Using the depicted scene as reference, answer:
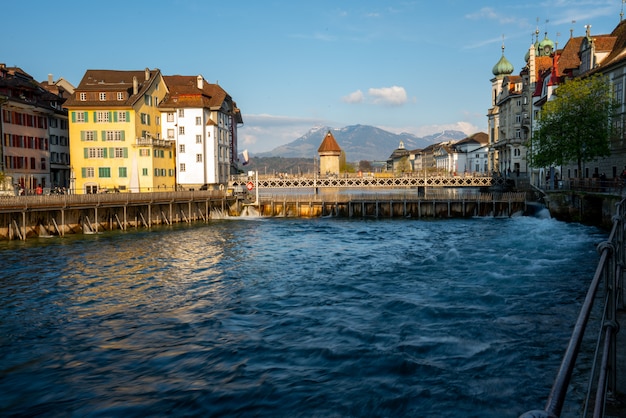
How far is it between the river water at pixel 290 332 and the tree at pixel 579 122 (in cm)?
1970

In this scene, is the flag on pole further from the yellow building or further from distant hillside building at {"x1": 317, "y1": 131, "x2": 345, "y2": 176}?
distant hillside building at {"x1": 317, "y1": 131, "x2": 345, "y2": 176}

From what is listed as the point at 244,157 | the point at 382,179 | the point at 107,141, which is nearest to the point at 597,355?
the point at 107,141

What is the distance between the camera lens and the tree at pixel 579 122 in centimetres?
5124

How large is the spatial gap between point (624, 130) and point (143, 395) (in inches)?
1980

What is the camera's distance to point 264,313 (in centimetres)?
2039

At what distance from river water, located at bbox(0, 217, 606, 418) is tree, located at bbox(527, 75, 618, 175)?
19.7 m

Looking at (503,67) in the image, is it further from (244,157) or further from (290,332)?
(290,332)

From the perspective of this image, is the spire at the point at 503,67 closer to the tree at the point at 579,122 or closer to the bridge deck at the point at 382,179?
the bridge deck at the point at 382,179

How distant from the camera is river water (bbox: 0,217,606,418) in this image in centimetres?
1262

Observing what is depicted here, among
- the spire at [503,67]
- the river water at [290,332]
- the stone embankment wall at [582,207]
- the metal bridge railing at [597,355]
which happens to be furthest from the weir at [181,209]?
the spire at [503,67]

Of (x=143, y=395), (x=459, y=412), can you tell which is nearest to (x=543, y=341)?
(x=459, y=412)

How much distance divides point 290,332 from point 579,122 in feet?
147

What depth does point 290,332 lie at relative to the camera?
17.8 m

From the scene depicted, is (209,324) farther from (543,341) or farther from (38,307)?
(543,341)
